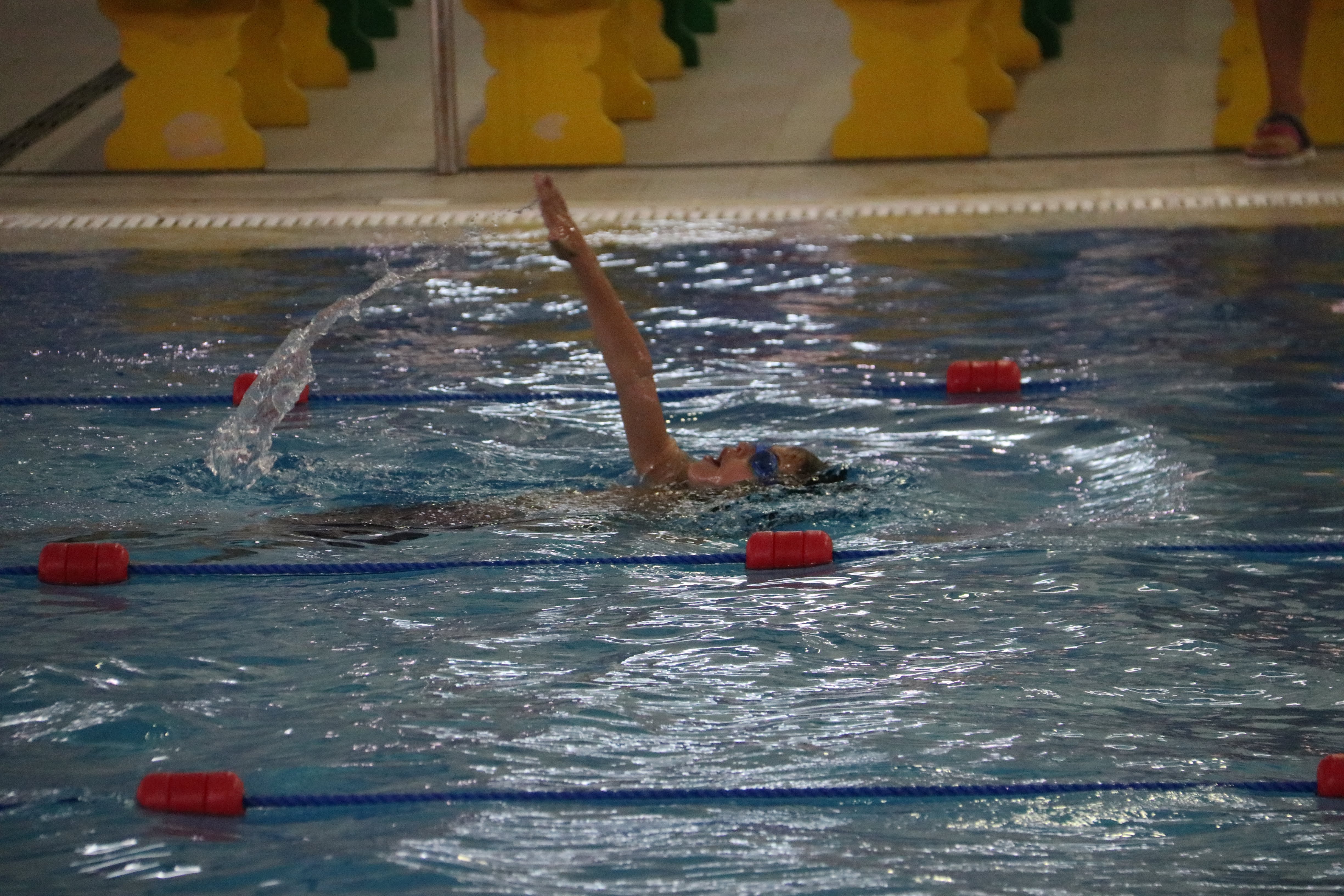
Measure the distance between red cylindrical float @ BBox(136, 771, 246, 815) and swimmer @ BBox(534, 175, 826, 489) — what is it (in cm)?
179

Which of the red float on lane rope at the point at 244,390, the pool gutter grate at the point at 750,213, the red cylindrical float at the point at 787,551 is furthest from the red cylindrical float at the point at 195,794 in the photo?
the pool gutter grate at the point at 750,213

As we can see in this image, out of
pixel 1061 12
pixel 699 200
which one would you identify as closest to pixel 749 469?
pixel 699 200

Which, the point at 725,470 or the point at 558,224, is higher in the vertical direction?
the point at 558,224

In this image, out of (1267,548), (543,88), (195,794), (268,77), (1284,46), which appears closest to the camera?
(195,794)

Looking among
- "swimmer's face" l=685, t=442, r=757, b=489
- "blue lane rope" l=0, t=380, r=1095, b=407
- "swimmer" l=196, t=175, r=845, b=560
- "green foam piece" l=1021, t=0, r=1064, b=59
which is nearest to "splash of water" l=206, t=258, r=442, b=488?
"blue lane rope" l=0, t=380, r=1095, b=407

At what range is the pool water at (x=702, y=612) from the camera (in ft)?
9.36

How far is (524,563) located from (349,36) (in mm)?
8889

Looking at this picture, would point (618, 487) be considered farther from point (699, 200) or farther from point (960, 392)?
point (699, 200)

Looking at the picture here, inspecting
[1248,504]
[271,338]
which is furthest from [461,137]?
[1248,504]

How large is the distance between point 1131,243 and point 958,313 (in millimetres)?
1564

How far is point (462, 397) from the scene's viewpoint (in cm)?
589

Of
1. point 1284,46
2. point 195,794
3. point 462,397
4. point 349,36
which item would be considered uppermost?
point 1284,46

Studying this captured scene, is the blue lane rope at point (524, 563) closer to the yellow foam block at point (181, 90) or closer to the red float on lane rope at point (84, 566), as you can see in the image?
the red float on lane rope at point (84, 566)

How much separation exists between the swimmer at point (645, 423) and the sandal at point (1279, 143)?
20.0 ft
